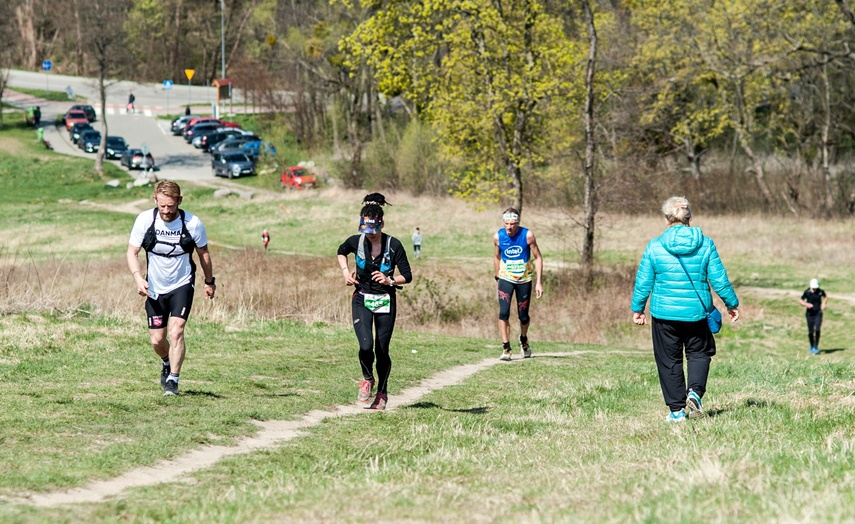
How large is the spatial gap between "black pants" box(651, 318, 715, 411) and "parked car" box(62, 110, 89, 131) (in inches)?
3055

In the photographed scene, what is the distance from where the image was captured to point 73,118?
82.8 meters

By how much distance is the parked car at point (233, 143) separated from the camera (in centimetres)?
6983

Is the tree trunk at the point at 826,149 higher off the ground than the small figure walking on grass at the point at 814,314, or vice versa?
the tree trunk at the point at 826,149

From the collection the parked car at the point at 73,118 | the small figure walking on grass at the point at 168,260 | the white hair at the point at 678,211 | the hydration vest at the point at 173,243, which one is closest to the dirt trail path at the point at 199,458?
the small figure walking on grass at the point at 168,260

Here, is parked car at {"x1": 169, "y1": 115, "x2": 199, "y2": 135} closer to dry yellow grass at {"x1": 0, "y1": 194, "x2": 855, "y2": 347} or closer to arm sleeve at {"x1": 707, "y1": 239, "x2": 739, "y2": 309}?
dry yellow grass at {"x1": 0, "y1": 194, "x2": 855, "y2": 347}

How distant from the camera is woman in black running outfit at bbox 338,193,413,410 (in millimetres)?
10383

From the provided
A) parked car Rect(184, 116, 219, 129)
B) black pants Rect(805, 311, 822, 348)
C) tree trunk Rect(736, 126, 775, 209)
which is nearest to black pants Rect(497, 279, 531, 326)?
black pants Rect(805, 311, 822, 348)

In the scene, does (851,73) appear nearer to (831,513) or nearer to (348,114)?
(348,114)

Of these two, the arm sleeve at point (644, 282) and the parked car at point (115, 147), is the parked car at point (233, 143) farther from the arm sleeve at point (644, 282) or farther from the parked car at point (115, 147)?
the arm sleeve at point (644, 282)

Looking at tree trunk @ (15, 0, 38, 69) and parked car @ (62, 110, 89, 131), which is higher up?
tree trunk @ (15, 0, 38, 69)

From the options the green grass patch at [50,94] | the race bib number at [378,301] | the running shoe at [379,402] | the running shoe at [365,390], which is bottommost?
the running shoe at [379,402]

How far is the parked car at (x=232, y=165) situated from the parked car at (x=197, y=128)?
12268 millimetres

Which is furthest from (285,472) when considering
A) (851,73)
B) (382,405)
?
(851,73)

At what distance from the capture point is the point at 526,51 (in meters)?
33.9
